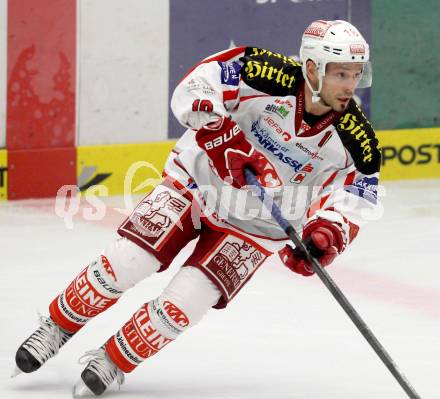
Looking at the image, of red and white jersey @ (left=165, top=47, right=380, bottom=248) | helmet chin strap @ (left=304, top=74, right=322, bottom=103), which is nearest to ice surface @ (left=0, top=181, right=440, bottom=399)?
red and white jersey @ (left=165, top=47, right=380, bottom=248)

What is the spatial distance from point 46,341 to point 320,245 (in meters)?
0.94

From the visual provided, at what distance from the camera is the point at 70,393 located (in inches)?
179

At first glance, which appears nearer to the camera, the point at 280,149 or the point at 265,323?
the point at 280,149

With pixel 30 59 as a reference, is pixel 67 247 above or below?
below

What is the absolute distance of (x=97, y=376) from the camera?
14.6 feet

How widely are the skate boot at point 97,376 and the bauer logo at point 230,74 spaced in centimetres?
94

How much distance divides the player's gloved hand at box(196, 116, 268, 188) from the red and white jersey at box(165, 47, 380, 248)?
10cm

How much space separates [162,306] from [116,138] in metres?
3.29

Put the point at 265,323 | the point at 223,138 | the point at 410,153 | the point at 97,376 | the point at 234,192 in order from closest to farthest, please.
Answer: the point at 223,138 → the point at 97,376 → the point at 234,192 → the point at 265,323 → the point at 410,153

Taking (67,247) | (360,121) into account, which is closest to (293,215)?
(360,121)

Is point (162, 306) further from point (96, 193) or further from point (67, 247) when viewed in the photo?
point (96, 193)

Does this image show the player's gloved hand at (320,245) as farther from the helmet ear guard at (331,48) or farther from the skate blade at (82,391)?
the skate blade at (82,391)

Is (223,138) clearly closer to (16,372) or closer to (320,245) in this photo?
(320,245)

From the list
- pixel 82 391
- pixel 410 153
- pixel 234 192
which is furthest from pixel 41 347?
pixel 410 153
